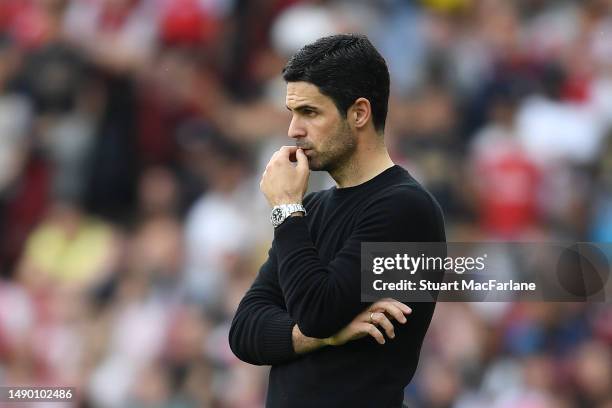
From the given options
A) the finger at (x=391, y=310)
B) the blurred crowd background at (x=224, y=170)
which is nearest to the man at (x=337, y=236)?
the finger at (x=391, y=310)

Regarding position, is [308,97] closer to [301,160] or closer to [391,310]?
[301,160]

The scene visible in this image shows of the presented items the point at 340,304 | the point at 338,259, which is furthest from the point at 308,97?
the point at 340,304

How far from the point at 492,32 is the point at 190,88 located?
227cm

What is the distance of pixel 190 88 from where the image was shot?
8695 mm

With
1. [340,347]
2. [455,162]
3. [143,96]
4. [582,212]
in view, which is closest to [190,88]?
[143,96]

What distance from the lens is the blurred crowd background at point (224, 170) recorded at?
7.02 meters

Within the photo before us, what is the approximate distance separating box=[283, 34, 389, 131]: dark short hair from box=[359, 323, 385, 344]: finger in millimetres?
618

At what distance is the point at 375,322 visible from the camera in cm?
327

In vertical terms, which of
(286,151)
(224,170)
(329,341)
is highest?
(224,170)

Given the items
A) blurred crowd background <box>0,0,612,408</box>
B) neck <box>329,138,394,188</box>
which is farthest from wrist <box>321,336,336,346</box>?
blurred crowd background <box>0,0,612,408</box>

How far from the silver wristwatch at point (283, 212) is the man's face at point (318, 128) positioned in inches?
6.8

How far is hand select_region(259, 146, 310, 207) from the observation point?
338 cm

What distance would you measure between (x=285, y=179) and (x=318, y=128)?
178 mm

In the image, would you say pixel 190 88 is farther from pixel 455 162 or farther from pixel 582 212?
pixel 582 212
